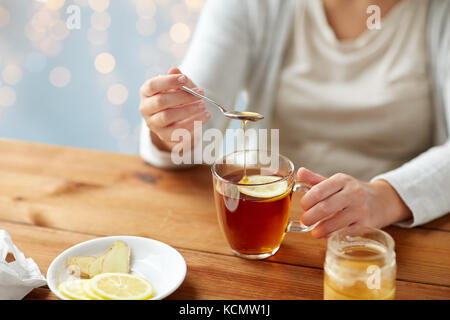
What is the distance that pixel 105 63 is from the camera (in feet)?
7.77

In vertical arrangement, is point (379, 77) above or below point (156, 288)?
above

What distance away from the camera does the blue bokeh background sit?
2.25 meters

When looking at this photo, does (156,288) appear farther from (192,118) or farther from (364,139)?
→ (364,139)

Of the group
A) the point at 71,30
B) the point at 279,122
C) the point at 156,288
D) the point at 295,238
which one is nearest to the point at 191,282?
the point at 156,288

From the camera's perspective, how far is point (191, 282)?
0.73 metres

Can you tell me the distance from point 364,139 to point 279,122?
0.74ft

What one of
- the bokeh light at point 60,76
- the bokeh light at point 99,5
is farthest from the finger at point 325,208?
the bokeh light at point 60,76

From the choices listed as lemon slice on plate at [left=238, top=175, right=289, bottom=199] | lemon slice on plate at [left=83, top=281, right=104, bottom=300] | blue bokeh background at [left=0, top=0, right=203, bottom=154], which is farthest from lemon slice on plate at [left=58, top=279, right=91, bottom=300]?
blue bokeh background at [left=0, top=0, right=203, bottom=154]

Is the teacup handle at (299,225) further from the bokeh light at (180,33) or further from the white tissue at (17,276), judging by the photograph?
the bokeh light at (180,33)

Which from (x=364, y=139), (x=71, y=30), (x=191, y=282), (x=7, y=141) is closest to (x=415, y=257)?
(x=191, y=282)

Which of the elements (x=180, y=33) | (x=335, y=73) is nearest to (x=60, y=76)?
(x=180, y=33)
